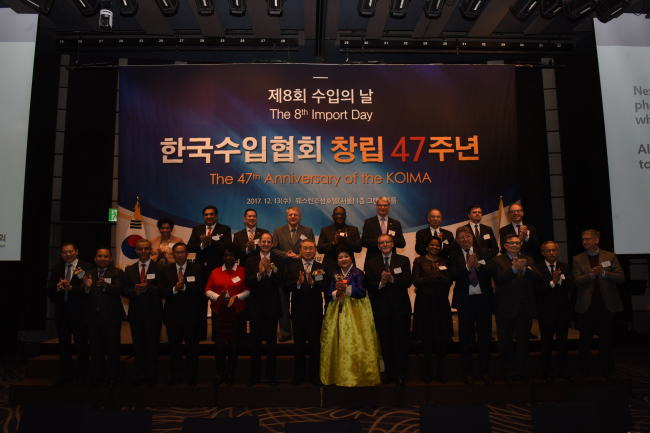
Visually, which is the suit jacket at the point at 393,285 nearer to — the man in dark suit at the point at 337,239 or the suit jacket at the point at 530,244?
the man in dark suit at the point at 337,239

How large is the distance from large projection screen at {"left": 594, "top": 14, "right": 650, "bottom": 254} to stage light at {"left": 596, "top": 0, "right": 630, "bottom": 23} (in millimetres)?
637

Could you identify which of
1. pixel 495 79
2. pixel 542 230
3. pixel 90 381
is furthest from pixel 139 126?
pixel 542 230

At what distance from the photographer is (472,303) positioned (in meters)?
4.78

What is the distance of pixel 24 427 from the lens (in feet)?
8.64

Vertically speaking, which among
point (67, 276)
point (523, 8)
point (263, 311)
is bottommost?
point (263, 311)

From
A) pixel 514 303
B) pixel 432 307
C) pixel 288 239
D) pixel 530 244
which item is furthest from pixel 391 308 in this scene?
pixel 530 244

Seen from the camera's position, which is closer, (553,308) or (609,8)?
(553,308)

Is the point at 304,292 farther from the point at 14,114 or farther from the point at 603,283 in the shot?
the point at 14,114

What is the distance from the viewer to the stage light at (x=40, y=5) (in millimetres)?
5473

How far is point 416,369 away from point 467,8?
4.22 metres

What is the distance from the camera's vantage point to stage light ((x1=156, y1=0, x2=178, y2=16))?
5.77 m

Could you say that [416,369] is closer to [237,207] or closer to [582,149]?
[237,207]

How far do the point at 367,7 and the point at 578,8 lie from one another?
2463 millimetres

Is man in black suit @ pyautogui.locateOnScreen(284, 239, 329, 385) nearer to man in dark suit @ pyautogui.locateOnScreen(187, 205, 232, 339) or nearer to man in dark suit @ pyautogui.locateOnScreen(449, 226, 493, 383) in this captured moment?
man in dark suit @ pyautogui.locateOnScreen(187, 205, 232, 339)
